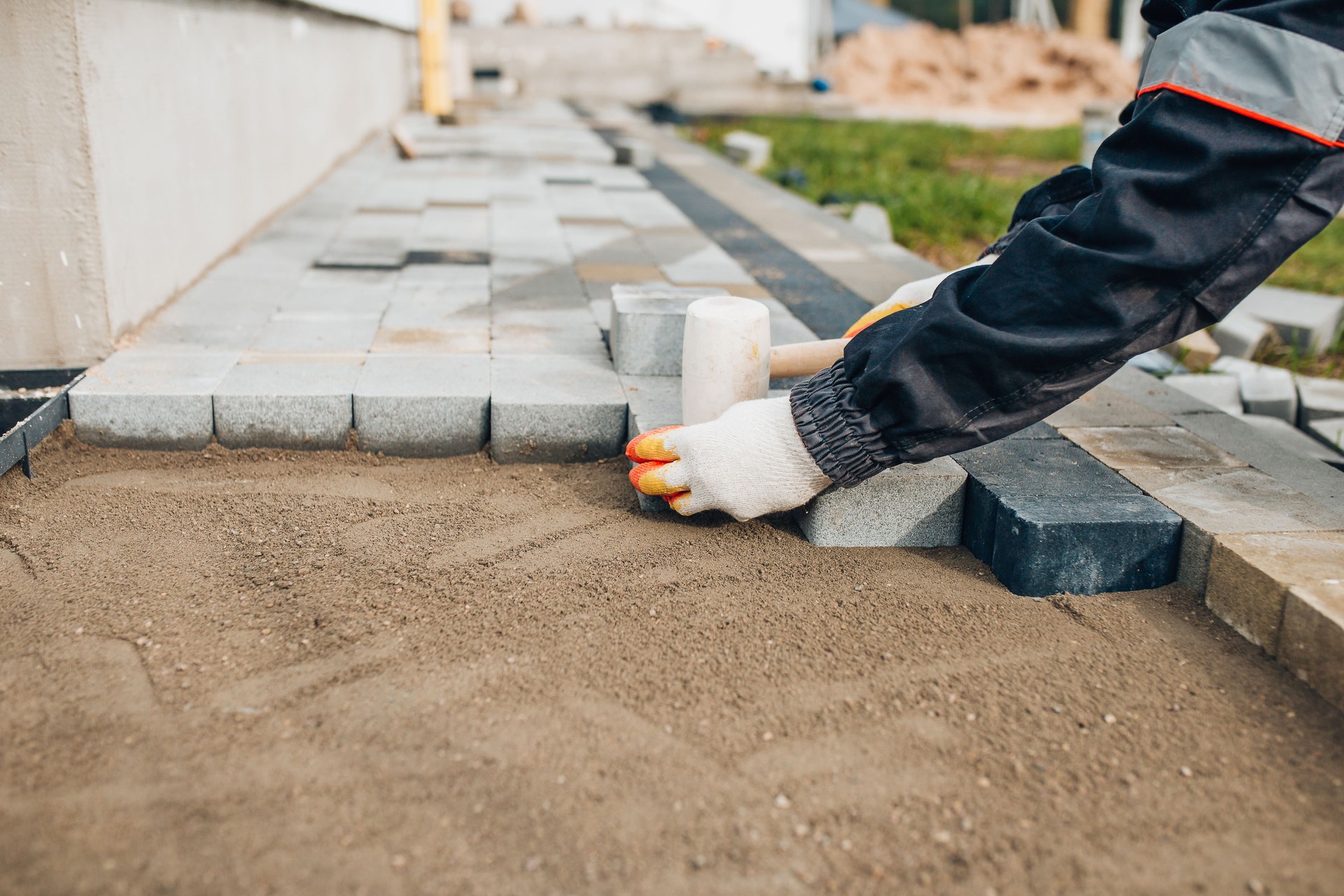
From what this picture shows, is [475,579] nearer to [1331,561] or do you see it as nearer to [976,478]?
[976,478]

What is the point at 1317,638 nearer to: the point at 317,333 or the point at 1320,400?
the point at 1320,400

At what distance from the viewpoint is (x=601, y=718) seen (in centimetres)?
169

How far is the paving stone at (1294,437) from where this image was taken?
3.37m

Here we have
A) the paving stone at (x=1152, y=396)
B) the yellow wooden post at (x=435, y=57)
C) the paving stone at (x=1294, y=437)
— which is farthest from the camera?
the yellow wooden post at (x=435, y=57)

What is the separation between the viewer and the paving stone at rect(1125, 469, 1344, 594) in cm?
211

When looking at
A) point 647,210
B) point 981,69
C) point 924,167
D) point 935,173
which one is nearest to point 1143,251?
point 647,210

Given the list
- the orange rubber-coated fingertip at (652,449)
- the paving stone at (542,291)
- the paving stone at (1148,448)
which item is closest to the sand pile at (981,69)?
the paving stone at (542,291)

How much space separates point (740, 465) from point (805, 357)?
1.88ft

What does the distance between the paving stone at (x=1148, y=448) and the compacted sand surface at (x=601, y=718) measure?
462 mm

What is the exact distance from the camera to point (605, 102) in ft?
48.6

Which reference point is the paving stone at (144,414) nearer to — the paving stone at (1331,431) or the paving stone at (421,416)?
the paving stone at (421,416)

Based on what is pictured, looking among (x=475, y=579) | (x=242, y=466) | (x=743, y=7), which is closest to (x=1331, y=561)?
(x=475, y=579)

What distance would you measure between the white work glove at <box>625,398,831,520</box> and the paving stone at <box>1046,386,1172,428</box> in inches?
37.3

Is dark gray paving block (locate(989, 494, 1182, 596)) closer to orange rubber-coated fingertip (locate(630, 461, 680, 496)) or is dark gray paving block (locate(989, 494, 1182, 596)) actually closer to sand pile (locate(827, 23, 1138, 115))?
orange rubber-coated fingertip (locate(630, 461, 680, 496))
